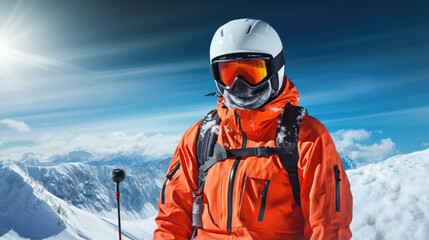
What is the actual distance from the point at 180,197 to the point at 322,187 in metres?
1.35

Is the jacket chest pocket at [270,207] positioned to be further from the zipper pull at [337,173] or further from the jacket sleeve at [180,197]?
the jacket sleeve at [180,197]

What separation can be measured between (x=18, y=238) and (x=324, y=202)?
27.8m

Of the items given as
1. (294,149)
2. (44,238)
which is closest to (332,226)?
(294,149)

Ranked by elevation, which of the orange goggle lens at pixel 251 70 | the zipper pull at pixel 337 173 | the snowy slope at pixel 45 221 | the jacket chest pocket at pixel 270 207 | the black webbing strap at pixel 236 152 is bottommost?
the snowy slope at pixel 45 221

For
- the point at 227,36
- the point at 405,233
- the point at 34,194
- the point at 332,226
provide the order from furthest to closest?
the point at 34,194, the point at 405,233, the point at 227,36, the point at 332,226

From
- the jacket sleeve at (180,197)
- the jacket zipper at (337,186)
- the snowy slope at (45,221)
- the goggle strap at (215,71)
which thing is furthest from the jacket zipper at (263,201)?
the snowy slope at (45,221)

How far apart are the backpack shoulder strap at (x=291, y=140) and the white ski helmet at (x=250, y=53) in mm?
315

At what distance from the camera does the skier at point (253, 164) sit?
98.0 inches

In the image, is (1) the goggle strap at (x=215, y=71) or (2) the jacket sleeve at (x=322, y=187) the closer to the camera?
(2) the jacket sleeve at (x=322, y=187)

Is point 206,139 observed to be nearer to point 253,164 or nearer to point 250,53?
Answer: point 253,164

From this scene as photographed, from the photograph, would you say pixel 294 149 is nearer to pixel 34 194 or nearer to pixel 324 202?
pixel 324 202

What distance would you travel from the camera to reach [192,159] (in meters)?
3.06

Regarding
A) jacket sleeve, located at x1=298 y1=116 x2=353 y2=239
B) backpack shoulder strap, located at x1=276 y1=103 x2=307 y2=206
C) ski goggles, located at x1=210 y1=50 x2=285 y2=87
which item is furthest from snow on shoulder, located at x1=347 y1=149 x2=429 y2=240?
ski goggles, located at x1=210 y1=50 x2=285 y2=87

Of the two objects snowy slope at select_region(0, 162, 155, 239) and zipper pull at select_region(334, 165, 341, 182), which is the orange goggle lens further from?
snowy slope at select_region(0, 162, 155, 239)
